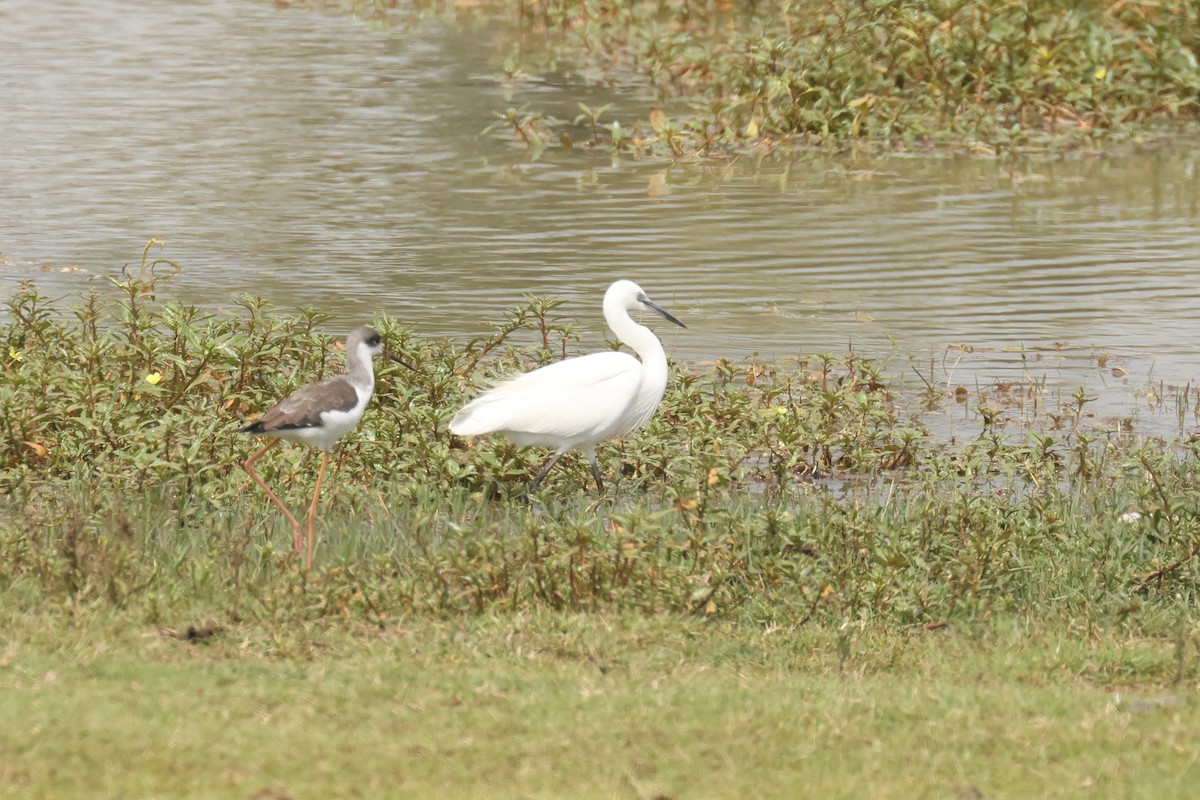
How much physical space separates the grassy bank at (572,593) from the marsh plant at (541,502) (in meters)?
0.02

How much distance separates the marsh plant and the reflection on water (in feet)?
5.10

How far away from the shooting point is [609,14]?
2141cm

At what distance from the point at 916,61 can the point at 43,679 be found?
1212 centimetres

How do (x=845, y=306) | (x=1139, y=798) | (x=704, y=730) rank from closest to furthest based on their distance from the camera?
(x=1139, y=798) → (x=704, y=730) → (x=845, y=306)

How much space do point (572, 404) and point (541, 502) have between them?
0.43 meters

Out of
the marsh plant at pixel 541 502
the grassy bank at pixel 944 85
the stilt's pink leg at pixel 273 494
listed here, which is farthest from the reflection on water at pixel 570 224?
the stilt's pink leg at pixel 273 494

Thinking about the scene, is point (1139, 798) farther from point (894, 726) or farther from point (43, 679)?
point (43, 679)

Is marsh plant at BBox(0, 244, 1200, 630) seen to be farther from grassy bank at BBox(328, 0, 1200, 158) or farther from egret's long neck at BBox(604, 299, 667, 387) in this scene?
grassy bank at BBox(328, 0, 1200, 158)

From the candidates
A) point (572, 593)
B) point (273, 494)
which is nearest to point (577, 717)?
point (572, 593)

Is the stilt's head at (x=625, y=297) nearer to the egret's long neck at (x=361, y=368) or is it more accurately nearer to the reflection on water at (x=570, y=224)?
the egret's long neck at (x=361, y=368)

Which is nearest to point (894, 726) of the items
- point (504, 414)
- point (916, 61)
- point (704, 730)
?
point (704, 730)

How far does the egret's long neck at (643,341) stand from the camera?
299 inches

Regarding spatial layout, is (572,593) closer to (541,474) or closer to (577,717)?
(577,717)

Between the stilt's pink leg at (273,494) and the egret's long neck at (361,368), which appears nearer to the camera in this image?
the stilt's pink leg at (273,494)
